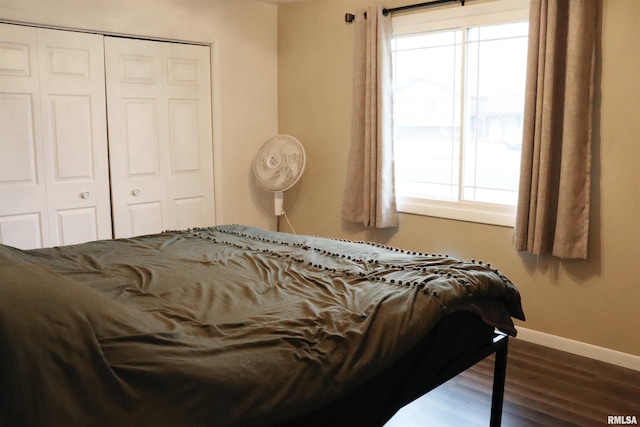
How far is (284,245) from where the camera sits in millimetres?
2748

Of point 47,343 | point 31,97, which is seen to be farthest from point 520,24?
point 47,343

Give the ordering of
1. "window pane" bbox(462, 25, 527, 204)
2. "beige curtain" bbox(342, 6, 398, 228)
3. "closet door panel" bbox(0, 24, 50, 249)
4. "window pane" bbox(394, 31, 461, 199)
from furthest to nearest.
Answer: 1. "beige curtain" bbox(342, 6, 398, 228)
2. "window pane" bbox(394, 31, 461, 199)
3. "window pane" bbox(462, 25, 527, 204)
4. "closet door panel" bbox(0, 24, 50, 249)

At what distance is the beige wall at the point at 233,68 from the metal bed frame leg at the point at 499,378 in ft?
9.35

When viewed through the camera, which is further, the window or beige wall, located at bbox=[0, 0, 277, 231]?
beige wall, located at bbox=[0, 0, 277, 231]

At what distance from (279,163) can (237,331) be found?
3.05 m

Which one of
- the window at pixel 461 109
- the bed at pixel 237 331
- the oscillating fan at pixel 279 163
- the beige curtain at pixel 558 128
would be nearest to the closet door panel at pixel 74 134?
the oscillating fan at pixel 279 163

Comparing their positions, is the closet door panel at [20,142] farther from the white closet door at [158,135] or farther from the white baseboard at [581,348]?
the white baseboard at [581,348]

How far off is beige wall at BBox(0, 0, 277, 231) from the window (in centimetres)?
119

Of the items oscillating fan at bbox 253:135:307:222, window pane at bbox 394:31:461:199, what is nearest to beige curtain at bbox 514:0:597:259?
window pane at bbox 394:31:461:199

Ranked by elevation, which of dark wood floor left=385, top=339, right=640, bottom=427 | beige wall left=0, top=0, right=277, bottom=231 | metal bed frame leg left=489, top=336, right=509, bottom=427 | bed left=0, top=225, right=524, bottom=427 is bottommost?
dark wood floor left=385, top=339, right=640, bottom=427

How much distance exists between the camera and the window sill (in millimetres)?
3707

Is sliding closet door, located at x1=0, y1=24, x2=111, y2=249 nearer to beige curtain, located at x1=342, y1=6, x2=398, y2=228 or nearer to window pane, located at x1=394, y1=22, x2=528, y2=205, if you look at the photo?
beige curtain, located at x1=342, y1=6, x2=398, y2=228

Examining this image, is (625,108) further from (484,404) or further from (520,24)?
(484,404)

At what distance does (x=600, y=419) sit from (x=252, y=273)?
67.6 inches
